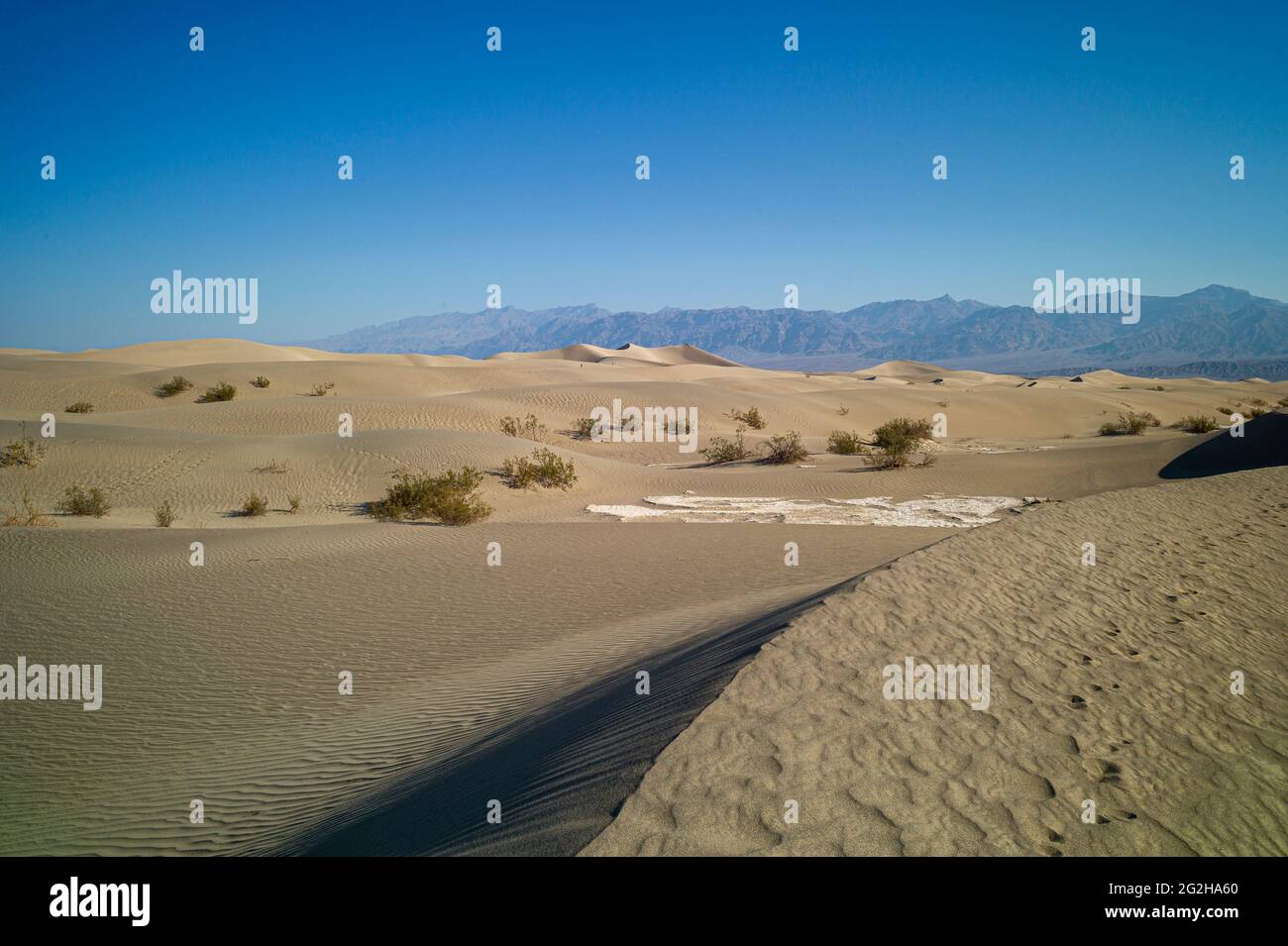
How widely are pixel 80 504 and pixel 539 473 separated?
372 inches

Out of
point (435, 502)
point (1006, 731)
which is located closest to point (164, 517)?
point (435, 502)

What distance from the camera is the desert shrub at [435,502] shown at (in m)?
14.8

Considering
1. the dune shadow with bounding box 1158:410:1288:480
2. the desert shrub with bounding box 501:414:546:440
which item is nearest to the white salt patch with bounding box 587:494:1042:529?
the dune shadow with bounding box 1158:410:1288:480

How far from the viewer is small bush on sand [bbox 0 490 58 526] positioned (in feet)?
40.0

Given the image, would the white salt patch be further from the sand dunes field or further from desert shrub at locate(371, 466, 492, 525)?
desert shrub at locate(371, 466, 492, 525)

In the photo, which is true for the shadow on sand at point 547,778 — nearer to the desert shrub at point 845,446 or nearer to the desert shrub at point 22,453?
the desert shrub at point 22,453

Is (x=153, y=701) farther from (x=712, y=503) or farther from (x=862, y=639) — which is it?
(x=712, y=503)

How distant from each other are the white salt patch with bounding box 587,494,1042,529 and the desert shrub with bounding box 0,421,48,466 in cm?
1215

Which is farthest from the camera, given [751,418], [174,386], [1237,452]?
[751,418]

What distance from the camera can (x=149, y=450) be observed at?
16938 mm

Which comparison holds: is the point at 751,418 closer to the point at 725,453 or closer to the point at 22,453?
the point at 725,453

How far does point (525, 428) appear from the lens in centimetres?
2642
